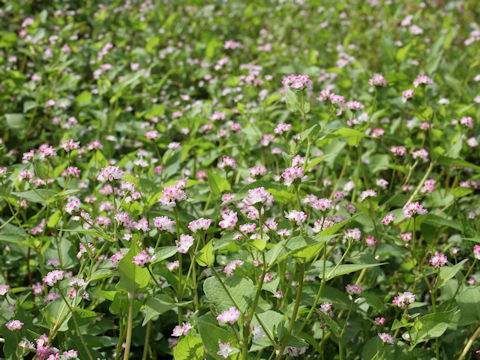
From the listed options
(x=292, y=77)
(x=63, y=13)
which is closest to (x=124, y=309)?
(x=292, y=77)

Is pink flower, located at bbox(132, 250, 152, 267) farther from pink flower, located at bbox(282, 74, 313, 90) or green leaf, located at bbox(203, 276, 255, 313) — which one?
pink flower, located at bbox(282, 74, 313, 90)

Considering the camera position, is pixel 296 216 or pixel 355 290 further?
pixel 355 290

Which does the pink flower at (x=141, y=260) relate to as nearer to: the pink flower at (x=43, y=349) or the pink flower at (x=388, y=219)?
the pink flower at (x=43, y=349)

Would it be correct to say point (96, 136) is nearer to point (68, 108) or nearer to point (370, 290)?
point (68, 108)

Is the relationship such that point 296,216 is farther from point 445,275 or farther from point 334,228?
point 445,275

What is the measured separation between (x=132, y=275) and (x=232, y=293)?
0.83 ft

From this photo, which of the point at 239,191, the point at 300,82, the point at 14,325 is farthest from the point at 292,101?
the point at 14,325

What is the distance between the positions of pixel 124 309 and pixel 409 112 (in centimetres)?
221

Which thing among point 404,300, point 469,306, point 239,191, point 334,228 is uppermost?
point 334,228

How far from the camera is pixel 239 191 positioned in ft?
4.80

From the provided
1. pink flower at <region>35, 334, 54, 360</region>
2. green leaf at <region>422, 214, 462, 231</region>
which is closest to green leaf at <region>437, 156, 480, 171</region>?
green leaf at <region>422, 214, 462, 231</region>

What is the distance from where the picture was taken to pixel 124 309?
1.34 m

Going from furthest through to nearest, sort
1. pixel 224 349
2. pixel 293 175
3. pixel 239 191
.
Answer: pixel 239 191 < pixel 293 175 < pixel 224 349

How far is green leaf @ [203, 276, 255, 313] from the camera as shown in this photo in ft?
3.94
